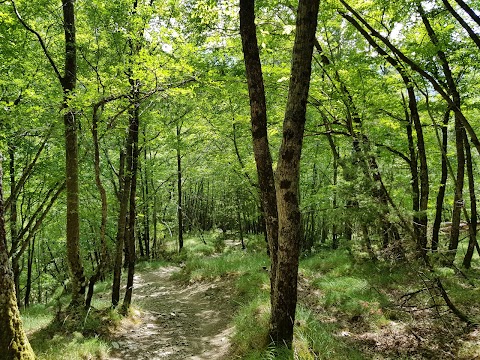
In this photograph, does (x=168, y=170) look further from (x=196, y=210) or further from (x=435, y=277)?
(x=435, y=277)

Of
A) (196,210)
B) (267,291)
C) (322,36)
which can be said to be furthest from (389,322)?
(196,210)

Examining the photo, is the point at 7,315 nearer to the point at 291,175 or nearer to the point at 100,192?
the point at 100,192

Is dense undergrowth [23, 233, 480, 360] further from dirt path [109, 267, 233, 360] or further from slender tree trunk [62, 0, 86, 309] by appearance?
slender tree trunk [62, 0, 86, 309]

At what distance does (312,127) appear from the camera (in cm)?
1109

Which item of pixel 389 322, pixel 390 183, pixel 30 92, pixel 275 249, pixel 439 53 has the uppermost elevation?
pixel 439 53

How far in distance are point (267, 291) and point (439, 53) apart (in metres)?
7.16

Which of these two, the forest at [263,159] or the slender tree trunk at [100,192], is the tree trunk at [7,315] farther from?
the slender tree trunk at [100,192]

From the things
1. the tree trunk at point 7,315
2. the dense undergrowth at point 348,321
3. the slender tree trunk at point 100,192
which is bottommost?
the dense undergrowth at point 348,321

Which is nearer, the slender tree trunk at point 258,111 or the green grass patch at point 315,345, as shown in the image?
Answer: the green grass patch at point 315,345

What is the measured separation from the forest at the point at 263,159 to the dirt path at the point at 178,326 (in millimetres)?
56

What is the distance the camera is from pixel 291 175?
4426 millimetres

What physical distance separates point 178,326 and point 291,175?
5600 millimetres

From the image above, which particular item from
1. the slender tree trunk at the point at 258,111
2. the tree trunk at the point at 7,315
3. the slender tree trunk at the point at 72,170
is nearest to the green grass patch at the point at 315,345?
the slender tree trunk at the point at 258,111

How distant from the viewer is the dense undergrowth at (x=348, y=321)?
5305 mm
